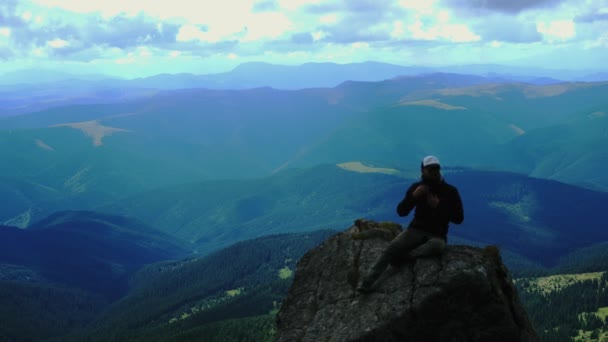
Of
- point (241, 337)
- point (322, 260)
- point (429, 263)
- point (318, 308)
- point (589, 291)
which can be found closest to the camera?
point (429, 263)

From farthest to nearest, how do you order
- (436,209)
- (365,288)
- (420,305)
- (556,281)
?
1. (556,281)
2. (365,288)
3. (436,209)
4. (420,305)

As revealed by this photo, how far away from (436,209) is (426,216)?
0.50 meters

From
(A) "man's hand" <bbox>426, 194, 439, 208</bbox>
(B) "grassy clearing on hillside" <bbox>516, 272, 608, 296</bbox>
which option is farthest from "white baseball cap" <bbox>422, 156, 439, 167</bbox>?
(B) "grassy clearing on hillside" <bbox>516, 272, 608, 296</bbox>

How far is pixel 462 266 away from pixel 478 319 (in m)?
1.93

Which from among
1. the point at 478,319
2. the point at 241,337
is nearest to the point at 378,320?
the point at 478,319

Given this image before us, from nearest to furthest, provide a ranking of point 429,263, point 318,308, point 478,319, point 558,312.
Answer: point 478,319 < point 429,263 < point 318,308 < point 558,312

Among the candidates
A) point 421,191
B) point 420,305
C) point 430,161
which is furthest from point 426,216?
point 420,305

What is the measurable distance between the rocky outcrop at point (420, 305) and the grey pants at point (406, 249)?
0.34m

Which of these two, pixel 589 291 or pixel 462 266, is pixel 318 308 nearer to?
pixel 462 266

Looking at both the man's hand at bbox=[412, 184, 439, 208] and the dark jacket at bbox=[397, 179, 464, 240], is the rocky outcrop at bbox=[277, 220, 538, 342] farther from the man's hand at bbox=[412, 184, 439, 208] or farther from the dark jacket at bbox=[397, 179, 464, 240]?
the man's hand at bbox=[412, 184, 439, 208]

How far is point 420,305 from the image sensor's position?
20141mm

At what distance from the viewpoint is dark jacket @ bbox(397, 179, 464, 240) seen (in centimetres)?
2102

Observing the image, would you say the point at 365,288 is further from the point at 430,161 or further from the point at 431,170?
the point at 430,161

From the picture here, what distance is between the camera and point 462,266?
802 inches
